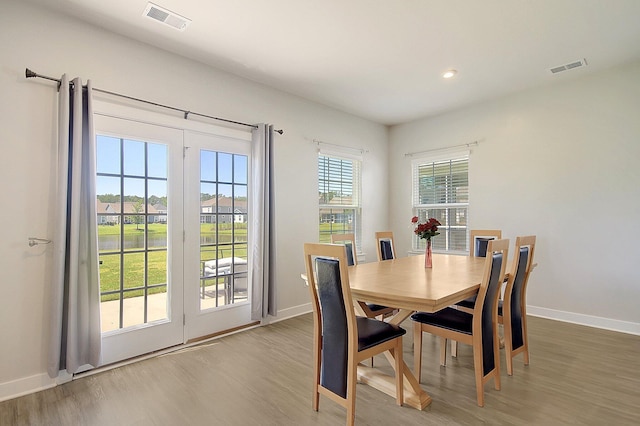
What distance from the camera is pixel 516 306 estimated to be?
273 cm

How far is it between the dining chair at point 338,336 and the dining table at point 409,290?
14 cm

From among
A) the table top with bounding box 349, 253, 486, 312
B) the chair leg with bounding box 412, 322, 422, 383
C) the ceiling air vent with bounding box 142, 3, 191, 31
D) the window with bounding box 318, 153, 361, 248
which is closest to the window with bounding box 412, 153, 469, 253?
the window with bounding box 318, 153, 361, 248

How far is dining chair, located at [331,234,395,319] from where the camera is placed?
277 cm

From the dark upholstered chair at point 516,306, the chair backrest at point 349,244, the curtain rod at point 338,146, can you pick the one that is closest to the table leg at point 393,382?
the chair backrest at point 349,244

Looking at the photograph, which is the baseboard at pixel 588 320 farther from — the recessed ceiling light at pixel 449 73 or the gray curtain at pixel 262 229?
the gray curtain at pixel 262 229

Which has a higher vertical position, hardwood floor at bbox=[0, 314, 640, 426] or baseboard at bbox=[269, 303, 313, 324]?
baseboard at bbox=[269, 303, 313, 324]

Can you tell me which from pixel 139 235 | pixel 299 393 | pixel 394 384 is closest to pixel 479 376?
pixel 394 384

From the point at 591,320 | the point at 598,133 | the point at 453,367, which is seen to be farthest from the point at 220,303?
the point at 598,133

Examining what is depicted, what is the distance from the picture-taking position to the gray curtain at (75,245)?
243 centimetres

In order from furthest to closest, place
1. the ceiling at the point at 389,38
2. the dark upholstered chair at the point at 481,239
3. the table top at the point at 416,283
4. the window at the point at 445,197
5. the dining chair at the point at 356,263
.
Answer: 1. the window at the point at 445,197
2. the dark upholstered chair at the point at 481,239
3. the dining chair at the point at 356,263
4. the ceiling at the point at 389,38
5. the table top at the point at 416,283

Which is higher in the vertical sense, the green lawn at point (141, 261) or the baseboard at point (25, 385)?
the green lawn at point (141, 261)

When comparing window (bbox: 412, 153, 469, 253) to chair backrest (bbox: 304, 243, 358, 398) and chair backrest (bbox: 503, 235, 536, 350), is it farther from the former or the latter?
chair backrest (bbox: 304, 243, 358, 398)

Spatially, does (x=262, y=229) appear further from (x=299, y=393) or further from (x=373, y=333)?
(x=373, y=333)

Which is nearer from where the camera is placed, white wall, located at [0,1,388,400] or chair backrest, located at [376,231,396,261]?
white wall, located at [0,1,388,400]
